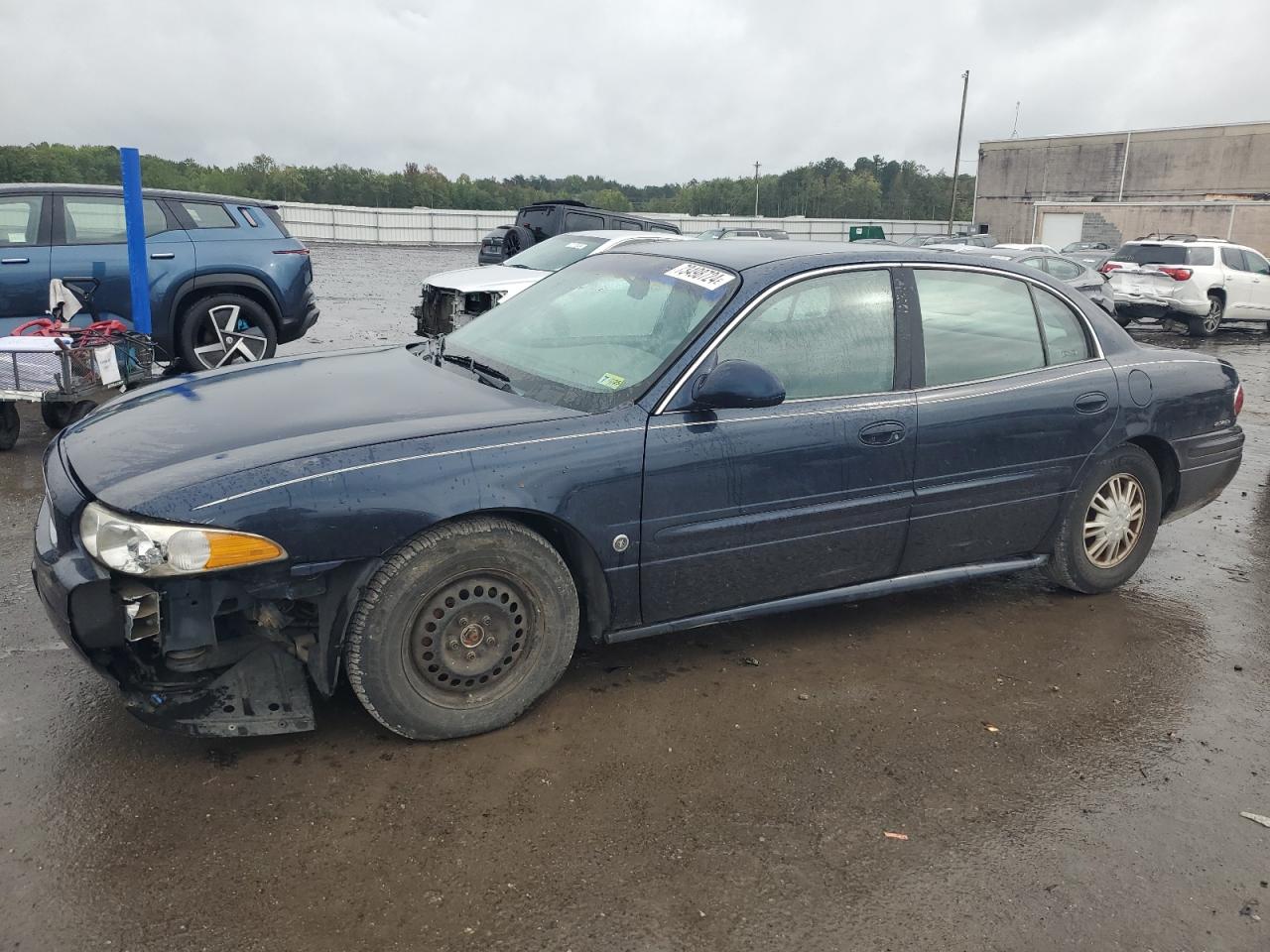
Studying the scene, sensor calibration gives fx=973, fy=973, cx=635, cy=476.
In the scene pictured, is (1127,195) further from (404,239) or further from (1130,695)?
(1130,695)

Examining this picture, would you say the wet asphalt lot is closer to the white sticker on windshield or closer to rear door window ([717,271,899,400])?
rear door window ([717,271,899,400])

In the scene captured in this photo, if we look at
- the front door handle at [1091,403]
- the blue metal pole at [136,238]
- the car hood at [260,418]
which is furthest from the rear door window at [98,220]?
the front door handle at [1091,403]

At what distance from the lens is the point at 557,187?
300ft

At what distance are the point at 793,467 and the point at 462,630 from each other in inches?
53.3

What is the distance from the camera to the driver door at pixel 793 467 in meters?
3.45

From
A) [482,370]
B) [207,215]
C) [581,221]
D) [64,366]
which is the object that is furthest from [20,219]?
[581,221]

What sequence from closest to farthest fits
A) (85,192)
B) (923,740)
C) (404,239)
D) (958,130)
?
(923,740), (85,192), (404,239), (958,130)

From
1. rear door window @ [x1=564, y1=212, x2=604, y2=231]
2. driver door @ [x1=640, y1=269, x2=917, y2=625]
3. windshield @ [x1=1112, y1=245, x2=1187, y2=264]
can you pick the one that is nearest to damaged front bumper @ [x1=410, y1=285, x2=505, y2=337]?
rear door window @ [x1=564, y1=212, x2=604, y2=231]

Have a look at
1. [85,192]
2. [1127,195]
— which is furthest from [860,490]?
[1127,195]

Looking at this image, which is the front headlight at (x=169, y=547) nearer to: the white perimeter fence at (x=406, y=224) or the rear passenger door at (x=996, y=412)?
the rear passenger door at (x=996, y=412)

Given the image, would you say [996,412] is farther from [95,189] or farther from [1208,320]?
[1208,320]

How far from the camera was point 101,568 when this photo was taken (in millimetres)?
2783

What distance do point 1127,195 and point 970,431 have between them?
2242 inches

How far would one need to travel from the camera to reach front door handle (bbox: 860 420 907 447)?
3795 mm
